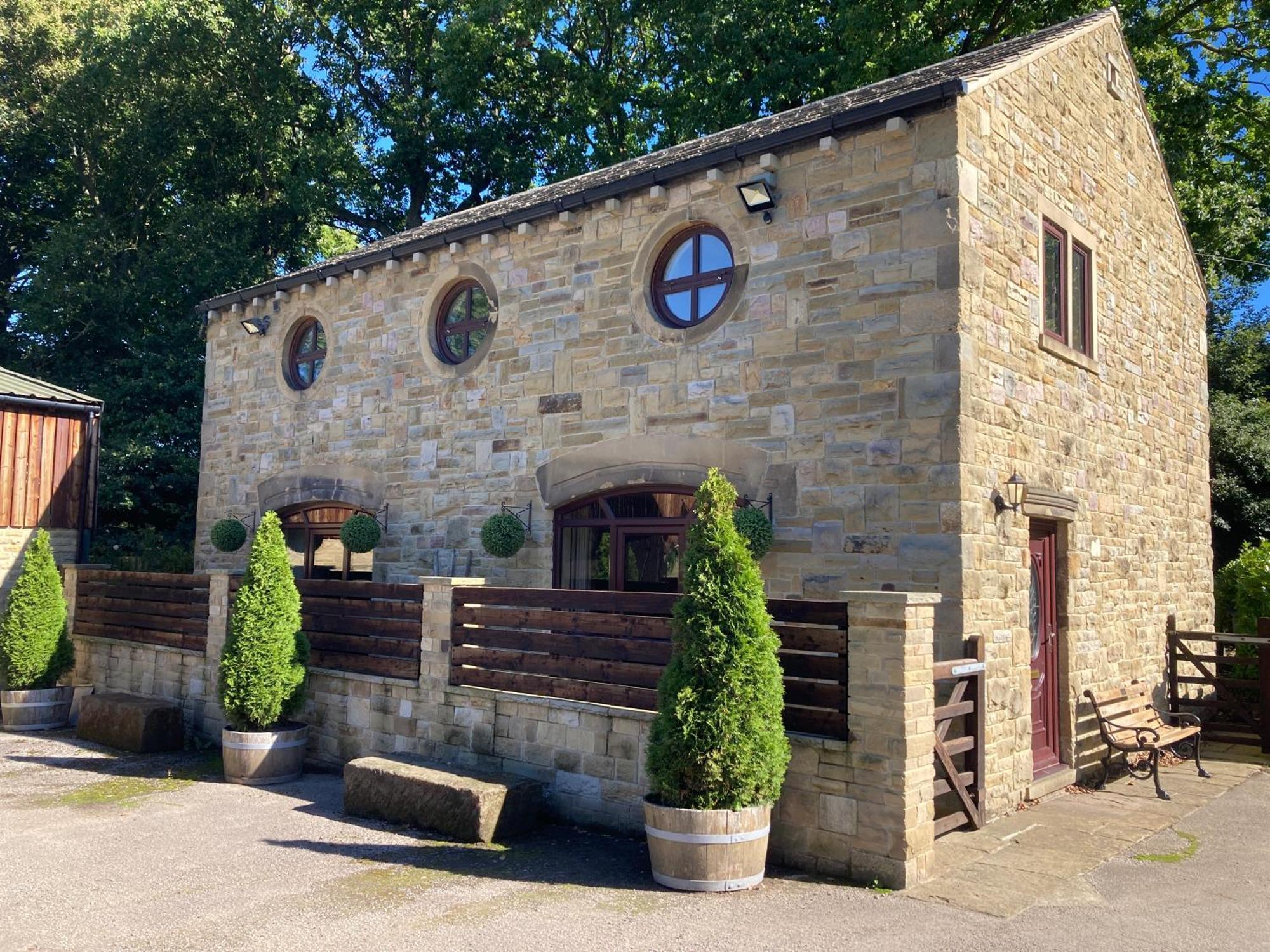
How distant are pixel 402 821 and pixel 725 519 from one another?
3.41 metres

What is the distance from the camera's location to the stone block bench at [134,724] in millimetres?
9945

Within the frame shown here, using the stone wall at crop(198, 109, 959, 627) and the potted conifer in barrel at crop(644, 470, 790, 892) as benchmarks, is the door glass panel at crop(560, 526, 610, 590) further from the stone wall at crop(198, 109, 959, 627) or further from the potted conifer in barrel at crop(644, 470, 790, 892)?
the potted conifer in barrel at crop(644, 470, 790, 892)

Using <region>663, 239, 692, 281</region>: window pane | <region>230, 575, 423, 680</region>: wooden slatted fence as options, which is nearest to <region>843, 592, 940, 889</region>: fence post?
<region>230, 575, 423, 680</region>: wooden slatted fence

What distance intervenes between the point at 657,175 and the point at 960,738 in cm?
580

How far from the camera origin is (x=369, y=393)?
12438 millimetres

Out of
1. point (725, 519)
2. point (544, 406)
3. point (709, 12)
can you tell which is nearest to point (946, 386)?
point (725, 519)

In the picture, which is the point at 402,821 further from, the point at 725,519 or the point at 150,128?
the point at 150,128

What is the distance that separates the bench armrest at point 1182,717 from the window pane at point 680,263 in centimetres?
648

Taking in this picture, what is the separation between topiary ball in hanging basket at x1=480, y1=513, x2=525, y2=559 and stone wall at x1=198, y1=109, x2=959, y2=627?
212 millimetres

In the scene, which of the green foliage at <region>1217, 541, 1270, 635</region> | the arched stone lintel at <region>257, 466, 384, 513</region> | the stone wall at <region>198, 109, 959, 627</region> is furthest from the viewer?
the green foliage at <region>1217, 541, 1270, 635</region>

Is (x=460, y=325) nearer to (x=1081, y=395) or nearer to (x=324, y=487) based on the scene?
(x=324, y=487)

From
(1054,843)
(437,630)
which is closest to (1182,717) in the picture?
(1054,843)

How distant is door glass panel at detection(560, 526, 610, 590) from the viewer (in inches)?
395

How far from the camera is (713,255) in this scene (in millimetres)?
9383
